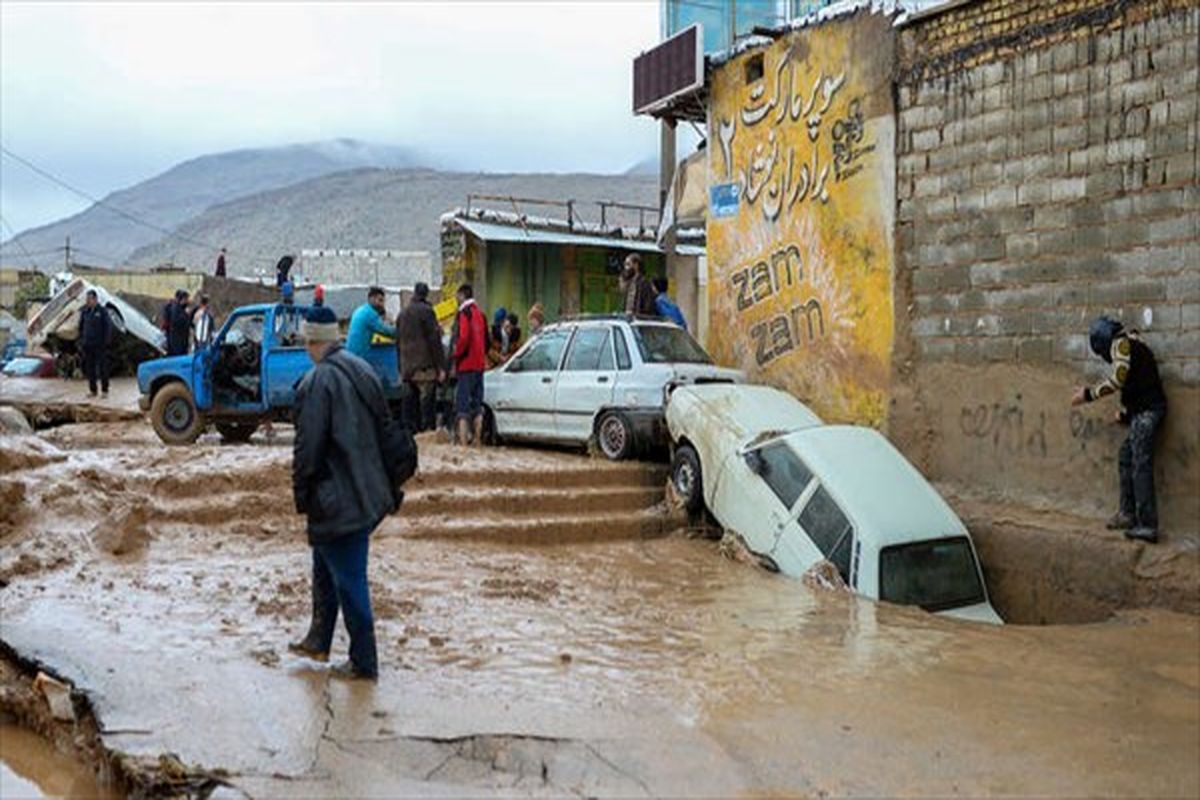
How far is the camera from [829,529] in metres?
7.67

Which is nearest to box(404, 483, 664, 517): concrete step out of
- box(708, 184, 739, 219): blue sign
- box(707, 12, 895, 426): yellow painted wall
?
box(707, 12, 895, 426): yellow painted wall

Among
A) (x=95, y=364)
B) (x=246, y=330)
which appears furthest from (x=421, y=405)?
(x=95, y=364)

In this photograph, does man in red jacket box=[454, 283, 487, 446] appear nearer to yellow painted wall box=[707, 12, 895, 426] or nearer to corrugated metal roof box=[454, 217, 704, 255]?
yellow painted wall box=[707, 12, 895, 426]

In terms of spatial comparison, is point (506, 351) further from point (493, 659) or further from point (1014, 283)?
point (493, 659)

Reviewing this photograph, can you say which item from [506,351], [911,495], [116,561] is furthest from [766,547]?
[506,351]

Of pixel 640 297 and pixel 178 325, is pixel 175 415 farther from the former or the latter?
pixel 640 297

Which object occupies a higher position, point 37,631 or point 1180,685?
point 37,631

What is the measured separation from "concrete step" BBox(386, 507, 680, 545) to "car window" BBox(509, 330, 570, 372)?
231 centimetres

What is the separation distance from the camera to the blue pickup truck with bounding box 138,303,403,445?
12.8 meters

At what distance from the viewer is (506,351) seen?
47.2ft

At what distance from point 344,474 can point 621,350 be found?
6.04 metres

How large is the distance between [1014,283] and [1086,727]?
5.10 metres

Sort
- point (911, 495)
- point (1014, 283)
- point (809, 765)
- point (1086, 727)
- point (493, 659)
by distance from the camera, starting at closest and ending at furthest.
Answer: point (809, 765) → point (1086, 727) → point (493, 659) → point (911, 495) → point (1014, 283)

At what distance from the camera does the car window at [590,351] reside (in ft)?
35.5
